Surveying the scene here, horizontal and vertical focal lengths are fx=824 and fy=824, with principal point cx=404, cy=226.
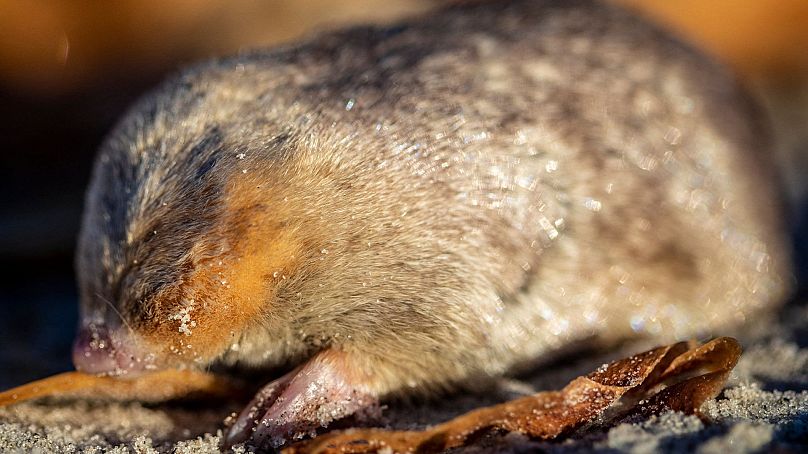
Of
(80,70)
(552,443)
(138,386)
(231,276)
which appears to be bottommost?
(552,443)

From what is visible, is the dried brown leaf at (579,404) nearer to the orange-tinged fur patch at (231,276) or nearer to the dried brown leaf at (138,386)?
the orange-tinged fur patch at (231,276)

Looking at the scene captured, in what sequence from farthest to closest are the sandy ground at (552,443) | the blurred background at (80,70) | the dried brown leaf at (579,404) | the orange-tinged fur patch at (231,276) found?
1. the blurred background at (80,70)
2. the orange-tinged fur patch at (231,276)
3. the dried brown leaf at (579,404)
4. the sandy ground at (552,443)

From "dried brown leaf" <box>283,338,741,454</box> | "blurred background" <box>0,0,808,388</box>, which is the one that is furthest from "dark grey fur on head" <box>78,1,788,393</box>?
"blurred background" <box>0,0,808,388</box>

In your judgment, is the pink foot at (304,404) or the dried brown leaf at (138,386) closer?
the pink foot at (304,404)

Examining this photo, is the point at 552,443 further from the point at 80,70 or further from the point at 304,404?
the point at 80,70

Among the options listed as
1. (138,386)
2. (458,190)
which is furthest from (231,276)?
(458,190)

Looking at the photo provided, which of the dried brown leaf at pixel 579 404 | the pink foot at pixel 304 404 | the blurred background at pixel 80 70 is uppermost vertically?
the blurred background at pixel 80 70

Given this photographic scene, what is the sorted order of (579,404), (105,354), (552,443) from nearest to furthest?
(552,443) < (579,404) < (105,354)

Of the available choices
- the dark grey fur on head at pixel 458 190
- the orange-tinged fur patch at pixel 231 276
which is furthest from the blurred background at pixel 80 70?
the orange-tinged fur patch at pixel 231 276
